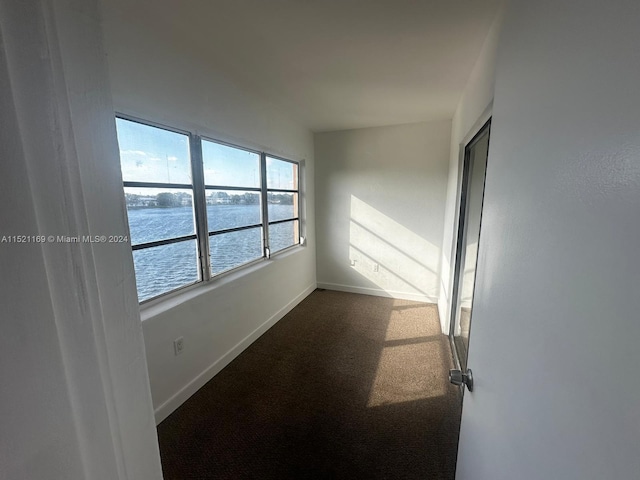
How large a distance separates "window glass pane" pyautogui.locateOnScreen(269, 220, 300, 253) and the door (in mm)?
2004

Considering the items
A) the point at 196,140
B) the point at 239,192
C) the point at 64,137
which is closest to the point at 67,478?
the point at 64,137

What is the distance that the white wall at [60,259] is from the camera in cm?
32

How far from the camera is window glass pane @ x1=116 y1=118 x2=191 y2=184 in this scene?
159 centimetres

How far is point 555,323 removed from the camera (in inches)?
19.0

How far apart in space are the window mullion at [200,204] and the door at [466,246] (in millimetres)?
2144

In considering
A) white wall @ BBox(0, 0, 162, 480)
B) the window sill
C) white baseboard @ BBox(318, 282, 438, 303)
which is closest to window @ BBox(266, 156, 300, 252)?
the window sill

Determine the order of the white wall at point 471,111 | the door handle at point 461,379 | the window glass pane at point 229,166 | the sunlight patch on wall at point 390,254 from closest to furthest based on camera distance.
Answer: the door handle at point 461,379
the white wall at point 471,111
the window glass pane at point 229,166
the sunlight patch on wall at point 390,254

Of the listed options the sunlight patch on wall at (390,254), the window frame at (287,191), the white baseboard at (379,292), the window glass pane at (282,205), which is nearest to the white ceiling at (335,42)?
the window frame at (287,191)

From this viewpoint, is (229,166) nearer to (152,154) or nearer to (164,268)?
(152,154)

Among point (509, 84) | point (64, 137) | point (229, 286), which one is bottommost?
point (229, 286)

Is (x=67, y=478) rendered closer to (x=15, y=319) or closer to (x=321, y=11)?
(x=15, y=319)

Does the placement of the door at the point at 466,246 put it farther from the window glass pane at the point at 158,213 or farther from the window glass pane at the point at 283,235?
the window glass pane at the point at 158,213

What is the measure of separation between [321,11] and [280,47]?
44 centimetres

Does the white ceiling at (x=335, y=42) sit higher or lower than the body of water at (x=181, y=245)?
higher
